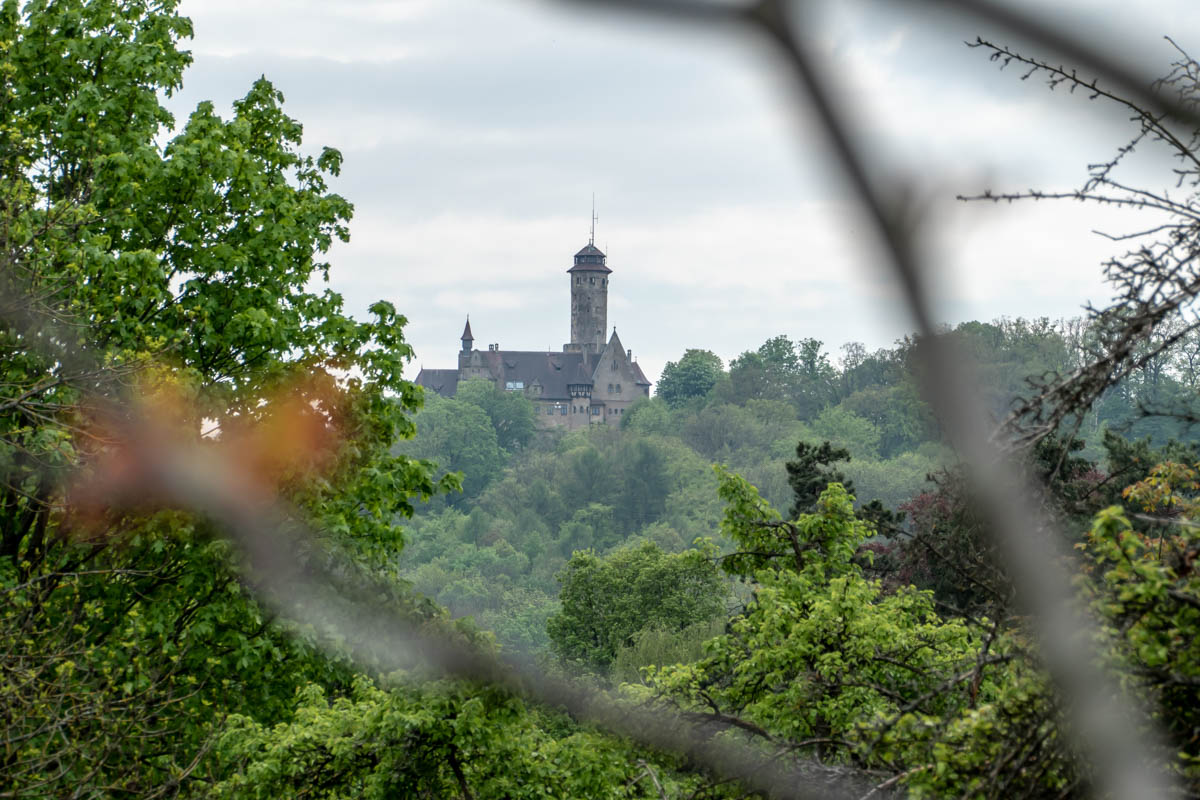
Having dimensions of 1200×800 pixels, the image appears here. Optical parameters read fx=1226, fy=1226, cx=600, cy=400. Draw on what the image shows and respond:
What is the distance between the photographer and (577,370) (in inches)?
5000

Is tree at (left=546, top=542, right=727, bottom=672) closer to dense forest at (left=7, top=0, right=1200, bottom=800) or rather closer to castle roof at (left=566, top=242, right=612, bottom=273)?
dense forest at (left=7, top=0, right=1200, bottom=800)

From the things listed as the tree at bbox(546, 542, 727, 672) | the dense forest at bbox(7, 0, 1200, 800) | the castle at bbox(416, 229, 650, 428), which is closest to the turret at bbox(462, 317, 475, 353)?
the castle at bbox(416, 229, 650, 428)

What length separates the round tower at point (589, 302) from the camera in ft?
422

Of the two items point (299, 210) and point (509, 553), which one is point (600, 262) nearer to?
point (509, 553)

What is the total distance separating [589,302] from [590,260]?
4626 mm

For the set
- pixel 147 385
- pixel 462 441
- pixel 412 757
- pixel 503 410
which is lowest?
pixel 412 757

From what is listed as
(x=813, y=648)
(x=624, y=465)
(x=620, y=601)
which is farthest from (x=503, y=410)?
(x=813, y=648)

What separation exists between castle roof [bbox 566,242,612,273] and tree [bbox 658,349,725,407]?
13722 millimetres

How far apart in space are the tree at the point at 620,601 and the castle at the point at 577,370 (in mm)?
80659

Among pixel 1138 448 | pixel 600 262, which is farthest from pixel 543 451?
pixel 1138 448

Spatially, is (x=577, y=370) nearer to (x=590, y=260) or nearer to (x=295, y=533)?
(x=590, y=260)

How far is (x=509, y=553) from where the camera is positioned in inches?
3282

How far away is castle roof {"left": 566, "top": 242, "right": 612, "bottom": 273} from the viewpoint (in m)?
129

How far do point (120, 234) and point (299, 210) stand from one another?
73.2 inches
